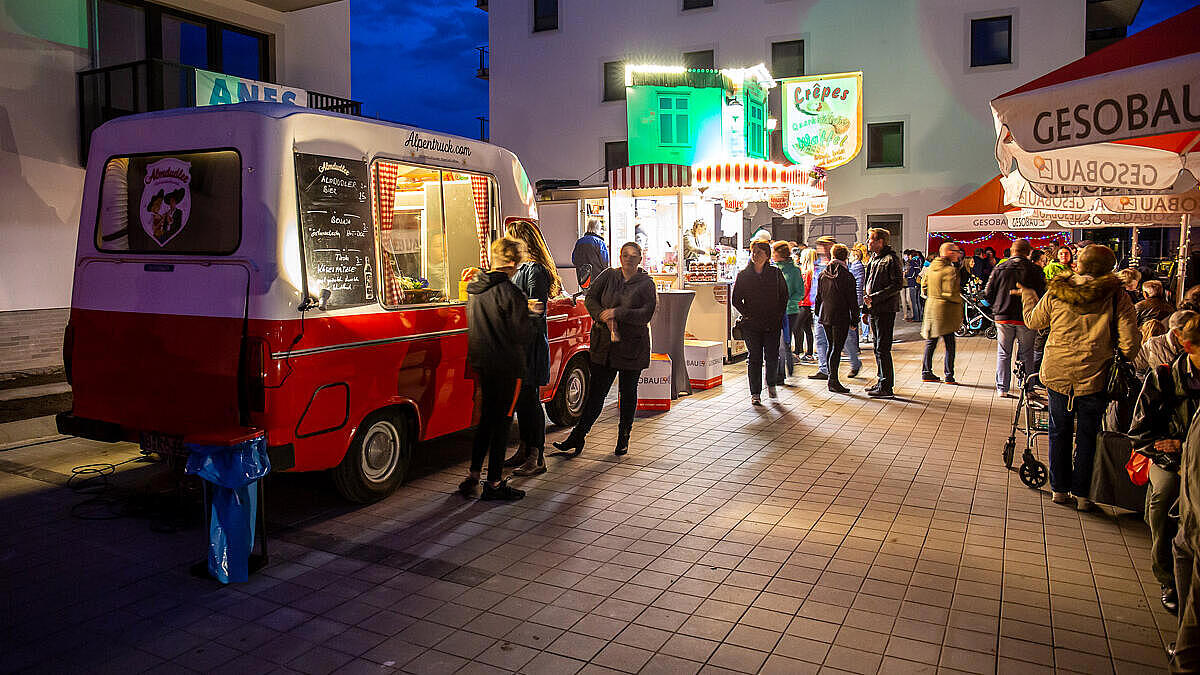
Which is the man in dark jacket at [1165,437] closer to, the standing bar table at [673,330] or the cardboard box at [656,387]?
the cardboard box at [656,387]

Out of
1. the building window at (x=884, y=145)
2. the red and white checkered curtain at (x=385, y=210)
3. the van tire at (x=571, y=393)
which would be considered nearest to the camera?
the red and white checkered curtain at (x=385, y=210)

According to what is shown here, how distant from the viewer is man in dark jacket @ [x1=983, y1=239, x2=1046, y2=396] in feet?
33.1

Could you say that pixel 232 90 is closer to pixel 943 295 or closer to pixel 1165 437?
pixel 943 295

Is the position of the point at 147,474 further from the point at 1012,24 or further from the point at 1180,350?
the point at 1012,24

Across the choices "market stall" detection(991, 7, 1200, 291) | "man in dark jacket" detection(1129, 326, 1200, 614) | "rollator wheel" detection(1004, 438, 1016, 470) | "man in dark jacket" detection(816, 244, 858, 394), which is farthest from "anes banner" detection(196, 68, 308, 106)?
"man in dark jacket" detection(1129, 326, 1200, 614)

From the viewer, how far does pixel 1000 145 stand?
526 centimetres

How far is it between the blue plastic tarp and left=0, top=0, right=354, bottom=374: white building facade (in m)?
7.62

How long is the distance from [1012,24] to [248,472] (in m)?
25.0

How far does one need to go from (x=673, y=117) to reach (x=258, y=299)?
9547 millimetres

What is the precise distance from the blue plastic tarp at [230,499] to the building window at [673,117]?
10117 mm

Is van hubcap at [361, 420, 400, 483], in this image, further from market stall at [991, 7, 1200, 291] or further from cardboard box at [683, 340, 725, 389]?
cardboard box at [683, 340, 725, 389]

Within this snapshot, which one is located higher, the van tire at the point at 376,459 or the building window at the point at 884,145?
the building window at the point at 884,145

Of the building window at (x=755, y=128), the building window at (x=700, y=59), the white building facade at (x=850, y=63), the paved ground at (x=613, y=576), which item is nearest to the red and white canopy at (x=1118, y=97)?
the paved ground at (x=613, y=576)

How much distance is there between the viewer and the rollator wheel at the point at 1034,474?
261 inches
